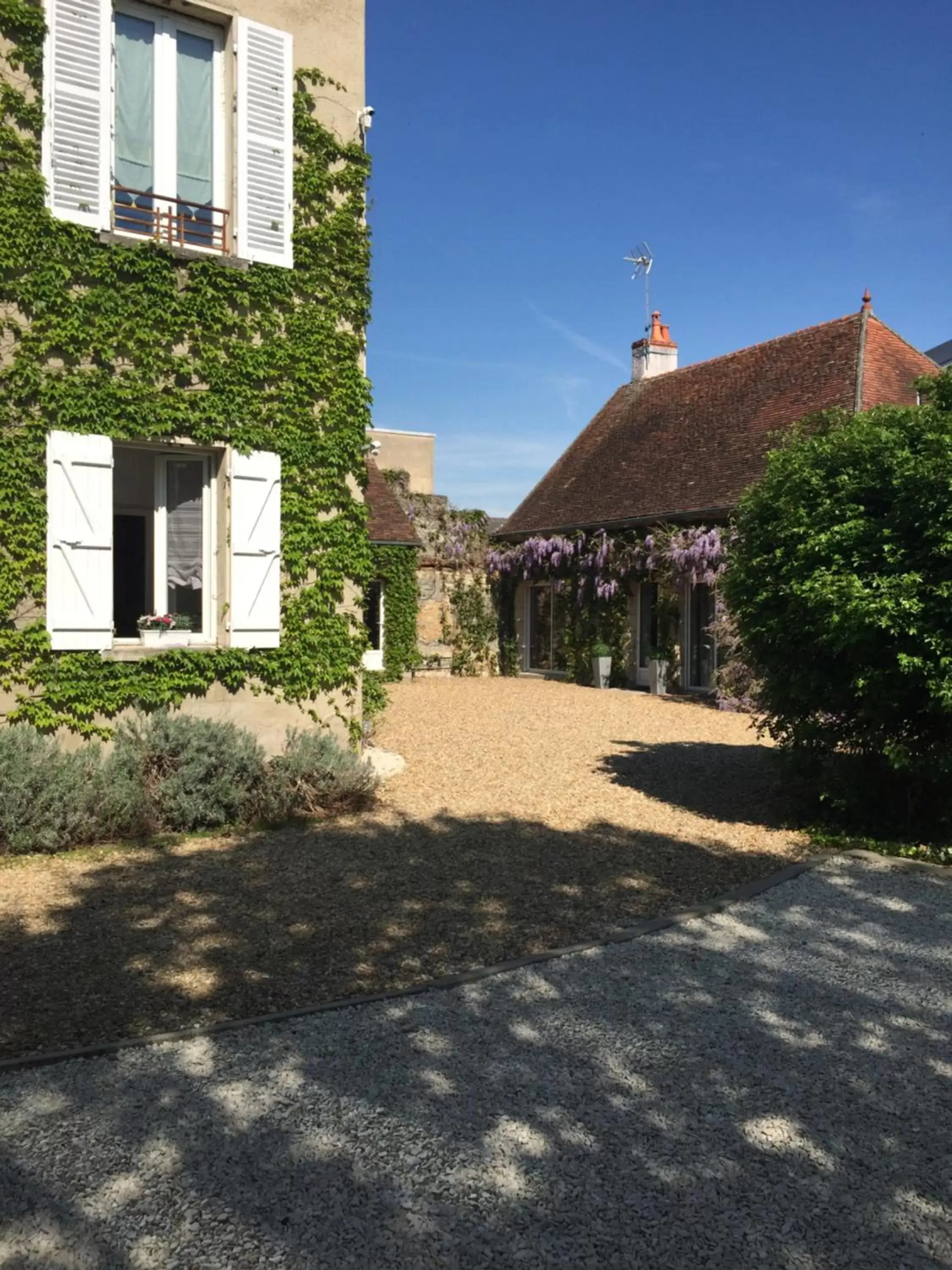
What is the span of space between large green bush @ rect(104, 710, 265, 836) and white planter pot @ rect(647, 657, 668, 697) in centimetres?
1070

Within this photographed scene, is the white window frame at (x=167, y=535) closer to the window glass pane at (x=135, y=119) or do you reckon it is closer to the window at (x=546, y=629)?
the window glass pane at (x=135, y=119)

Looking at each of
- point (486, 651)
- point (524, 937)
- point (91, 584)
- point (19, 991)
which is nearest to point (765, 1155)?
point (524, 937)

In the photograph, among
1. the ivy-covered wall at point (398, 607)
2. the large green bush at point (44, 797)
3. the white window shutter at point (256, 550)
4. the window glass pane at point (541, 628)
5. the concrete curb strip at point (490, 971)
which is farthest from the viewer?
the window glass pane at point (541, 628)

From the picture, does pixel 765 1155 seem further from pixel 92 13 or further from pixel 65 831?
pixel 92 13

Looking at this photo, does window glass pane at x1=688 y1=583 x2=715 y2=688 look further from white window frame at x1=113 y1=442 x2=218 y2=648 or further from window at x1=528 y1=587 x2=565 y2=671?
white window frame at x1=113 y1=442 x2=218 y2=648

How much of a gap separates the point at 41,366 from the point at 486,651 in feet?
48.4

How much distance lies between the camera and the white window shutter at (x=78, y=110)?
6.77 metres

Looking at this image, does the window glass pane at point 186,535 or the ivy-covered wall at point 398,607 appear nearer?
the window glass pane at point 186,535

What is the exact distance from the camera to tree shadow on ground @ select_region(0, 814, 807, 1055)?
3.94m

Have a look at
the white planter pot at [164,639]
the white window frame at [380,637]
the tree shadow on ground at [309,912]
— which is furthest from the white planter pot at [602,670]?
the white planter pot at [164,639]

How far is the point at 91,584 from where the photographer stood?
22.7 feet

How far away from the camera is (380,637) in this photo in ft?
62.8

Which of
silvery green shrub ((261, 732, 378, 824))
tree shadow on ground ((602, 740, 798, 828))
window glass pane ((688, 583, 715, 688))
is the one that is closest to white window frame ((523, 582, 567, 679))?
window glass pane ((688, 583, 715, 688))

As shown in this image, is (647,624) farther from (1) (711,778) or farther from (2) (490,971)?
(2) (490,971)
